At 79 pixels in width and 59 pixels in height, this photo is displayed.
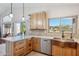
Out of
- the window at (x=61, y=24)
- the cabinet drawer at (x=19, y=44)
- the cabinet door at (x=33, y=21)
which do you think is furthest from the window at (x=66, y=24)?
the cabinet drawer at (x=19, y=44)

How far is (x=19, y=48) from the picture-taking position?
1732 mm

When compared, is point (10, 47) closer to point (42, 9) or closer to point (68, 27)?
point (42, 9)

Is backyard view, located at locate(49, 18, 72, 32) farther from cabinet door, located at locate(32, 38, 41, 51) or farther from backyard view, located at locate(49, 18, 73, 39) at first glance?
cabinet door, located at locate(32, 38, 41, 51)

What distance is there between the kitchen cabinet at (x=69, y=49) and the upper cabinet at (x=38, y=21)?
44 centimetres

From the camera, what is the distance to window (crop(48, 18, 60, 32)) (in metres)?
1.71

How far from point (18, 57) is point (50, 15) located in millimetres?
826

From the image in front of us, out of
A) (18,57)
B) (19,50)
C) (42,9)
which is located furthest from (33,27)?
(18,57)

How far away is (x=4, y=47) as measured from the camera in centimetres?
172

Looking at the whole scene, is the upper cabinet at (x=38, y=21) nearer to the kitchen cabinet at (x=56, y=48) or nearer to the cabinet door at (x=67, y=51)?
the kitchen cabinet at (x=56, y=48)

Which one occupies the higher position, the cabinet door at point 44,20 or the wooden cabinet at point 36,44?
the cabinet door at point 44,20

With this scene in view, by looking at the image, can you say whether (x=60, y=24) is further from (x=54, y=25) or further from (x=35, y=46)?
(x=35, y=46)

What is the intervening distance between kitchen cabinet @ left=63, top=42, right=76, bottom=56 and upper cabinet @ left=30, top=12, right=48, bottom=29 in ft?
1.44

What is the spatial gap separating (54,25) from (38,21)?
26cm

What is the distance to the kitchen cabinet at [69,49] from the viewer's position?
5.52ft
